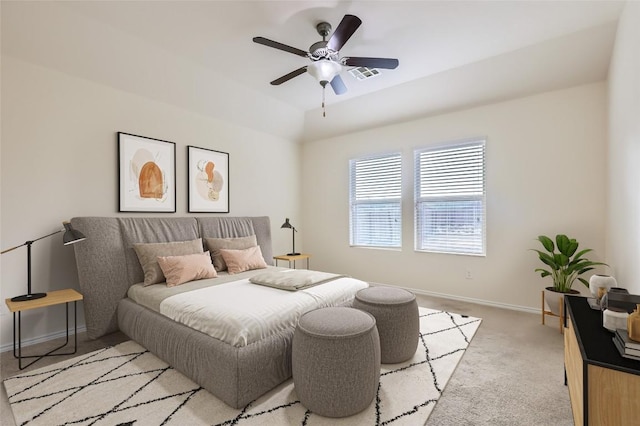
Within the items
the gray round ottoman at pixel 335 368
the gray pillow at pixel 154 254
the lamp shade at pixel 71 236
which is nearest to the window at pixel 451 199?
the gray round ottoman at pixel 335 368

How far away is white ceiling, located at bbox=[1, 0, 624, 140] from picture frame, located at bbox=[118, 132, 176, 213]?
0.61 metres

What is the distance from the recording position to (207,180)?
4.12 metres

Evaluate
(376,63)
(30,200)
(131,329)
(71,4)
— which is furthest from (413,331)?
(71,4)

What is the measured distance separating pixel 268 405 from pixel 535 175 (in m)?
3.73

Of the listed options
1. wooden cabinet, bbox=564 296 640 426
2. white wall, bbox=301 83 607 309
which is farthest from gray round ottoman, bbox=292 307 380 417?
white wall, bbox=301 83 607 309

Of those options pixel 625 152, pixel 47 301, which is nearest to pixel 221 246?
pixel 47 301

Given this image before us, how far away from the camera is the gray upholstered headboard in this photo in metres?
2.76

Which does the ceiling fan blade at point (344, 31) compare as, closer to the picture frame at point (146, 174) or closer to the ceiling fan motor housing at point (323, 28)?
the ceiling fan motor housing at point (323, 28)

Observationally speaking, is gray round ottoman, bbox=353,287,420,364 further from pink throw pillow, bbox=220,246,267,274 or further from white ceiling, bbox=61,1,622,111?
white ceiling, bbox=61,1,622,111

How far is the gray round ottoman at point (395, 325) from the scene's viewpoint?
2.28 m

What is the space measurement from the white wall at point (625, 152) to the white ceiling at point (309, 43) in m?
0.40

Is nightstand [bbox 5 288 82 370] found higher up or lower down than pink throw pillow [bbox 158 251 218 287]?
lower down

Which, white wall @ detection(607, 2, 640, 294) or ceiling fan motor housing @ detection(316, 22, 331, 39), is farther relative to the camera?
ceiling fan motor housing @ detection(316, 22, 331, 39)

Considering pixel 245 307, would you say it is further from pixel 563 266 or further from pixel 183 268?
pixel 563 266
